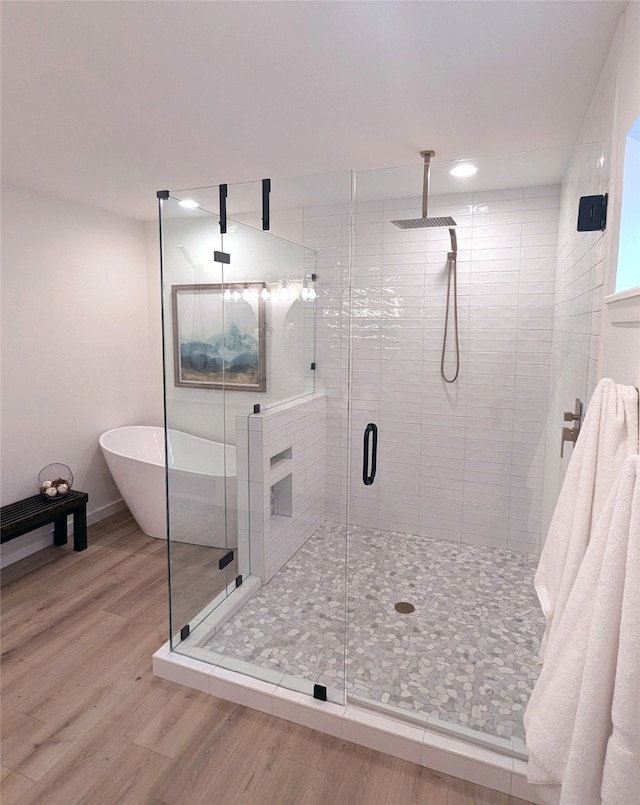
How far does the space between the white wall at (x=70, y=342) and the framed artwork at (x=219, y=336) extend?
1.56 metres

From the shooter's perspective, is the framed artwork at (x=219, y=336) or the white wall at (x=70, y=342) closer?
the framed artwork at (x=219, y=336)

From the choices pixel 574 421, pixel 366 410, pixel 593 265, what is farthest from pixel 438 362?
pixel 593 265

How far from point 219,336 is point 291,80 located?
132 centimetres

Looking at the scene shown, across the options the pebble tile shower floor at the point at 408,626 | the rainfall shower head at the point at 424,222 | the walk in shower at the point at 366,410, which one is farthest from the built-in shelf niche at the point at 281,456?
the rainfall shower head at the point at 424,222

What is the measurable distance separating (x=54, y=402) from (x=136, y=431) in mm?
799

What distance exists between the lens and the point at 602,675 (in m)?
0.98

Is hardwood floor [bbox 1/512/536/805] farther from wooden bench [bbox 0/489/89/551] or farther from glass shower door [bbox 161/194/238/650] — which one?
wooden bench [bbox 0/489/89/551]

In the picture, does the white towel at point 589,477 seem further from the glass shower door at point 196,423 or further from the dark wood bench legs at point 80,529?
the dark wood bench legs at point 80,529

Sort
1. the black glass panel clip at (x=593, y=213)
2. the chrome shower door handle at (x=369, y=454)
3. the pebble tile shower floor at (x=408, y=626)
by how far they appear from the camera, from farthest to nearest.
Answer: the chrome shower door handle at (x=369, y=454) < the pebble tile shower floor at (x=408, y=626) < the black glass panel clip at (x=593, y=213)

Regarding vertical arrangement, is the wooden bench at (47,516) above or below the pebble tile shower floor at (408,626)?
above

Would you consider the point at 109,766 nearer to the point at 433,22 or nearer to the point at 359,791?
the point at 359,791

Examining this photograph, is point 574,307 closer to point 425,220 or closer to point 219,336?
point 425,220

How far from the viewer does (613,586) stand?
958 millimetres

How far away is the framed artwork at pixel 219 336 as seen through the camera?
2664 mm
